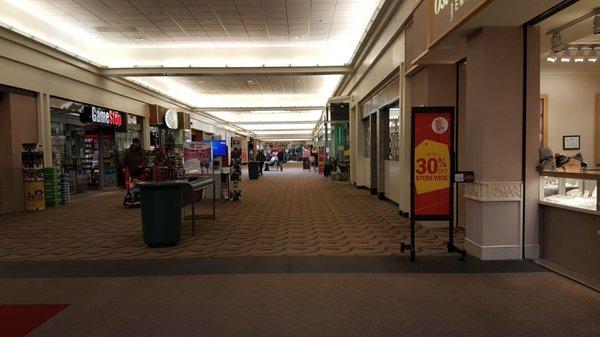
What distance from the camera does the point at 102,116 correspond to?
14.4 metres

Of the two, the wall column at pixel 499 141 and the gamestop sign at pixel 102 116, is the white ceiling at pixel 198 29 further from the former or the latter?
the wall column at pixel 499 141

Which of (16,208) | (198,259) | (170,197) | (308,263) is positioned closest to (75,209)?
(16,208)

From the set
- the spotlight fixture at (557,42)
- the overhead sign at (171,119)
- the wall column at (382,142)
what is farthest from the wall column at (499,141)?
the overhead sign at (171,119)

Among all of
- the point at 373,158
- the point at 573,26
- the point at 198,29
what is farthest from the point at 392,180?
the point at 198,29

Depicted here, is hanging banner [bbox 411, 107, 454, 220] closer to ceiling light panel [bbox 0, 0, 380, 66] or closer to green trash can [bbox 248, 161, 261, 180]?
ceiling light panel [bbox 0, 0, 380, 66]

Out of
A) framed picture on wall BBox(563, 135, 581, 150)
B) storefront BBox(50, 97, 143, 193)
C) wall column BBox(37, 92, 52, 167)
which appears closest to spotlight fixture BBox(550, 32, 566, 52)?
framed picture on wall BBox(563, 135, 581, 150)

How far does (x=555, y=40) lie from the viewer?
508 cm

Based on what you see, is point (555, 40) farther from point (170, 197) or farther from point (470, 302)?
point (170, 197)

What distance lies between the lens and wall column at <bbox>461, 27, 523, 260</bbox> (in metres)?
4.83

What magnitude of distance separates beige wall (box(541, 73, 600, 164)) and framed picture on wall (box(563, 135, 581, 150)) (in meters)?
A: 0.06

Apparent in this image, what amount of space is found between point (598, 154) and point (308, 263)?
5.53 metres

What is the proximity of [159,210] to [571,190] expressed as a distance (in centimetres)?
495

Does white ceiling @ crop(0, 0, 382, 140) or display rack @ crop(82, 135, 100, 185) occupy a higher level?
white ceiling @ crop(0, 0, 382, 140)

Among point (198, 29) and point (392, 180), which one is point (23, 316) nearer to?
point (392, 180)
